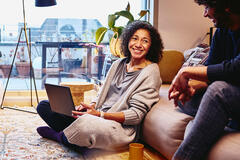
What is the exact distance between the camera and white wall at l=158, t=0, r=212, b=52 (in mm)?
3754

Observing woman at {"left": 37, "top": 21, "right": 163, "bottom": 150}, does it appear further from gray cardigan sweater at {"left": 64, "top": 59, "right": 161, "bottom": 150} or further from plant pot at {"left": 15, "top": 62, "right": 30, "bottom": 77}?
plant pot at {"left": 15, "top": 62, "right": 30, "bottom": 77}

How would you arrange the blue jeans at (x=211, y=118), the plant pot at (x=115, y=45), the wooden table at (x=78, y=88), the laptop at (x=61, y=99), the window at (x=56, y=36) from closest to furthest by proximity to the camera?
the blue jeans at (x=211, y=118), the laptop at (x=61, y=99), the wooden table at (x=78, y=88), the plant pot at (x=115, y=45), the window at (x=56, y=36)

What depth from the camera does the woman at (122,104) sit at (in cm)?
183

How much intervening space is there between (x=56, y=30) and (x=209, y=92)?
285 centimetres

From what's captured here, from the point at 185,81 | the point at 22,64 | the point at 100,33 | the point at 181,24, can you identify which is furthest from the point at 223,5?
the point at 22,64

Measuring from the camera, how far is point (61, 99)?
78.2 inches

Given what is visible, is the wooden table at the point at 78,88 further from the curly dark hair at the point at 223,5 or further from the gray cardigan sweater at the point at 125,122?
the curly dark hair at the point at 223,5

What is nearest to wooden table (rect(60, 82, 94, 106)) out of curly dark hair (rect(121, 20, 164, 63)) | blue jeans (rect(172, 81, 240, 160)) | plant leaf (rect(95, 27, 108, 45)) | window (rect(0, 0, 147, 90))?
plant leaf (rect(95, 27, 108, 45))

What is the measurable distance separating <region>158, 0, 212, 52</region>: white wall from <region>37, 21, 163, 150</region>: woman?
158 cm

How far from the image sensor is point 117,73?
2242 mm

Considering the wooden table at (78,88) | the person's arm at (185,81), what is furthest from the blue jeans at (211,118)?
the wooden table at (78,88)

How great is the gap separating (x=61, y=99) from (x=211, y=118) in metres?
1.07

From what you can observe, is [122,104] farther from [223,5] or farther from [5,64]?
[5,64]

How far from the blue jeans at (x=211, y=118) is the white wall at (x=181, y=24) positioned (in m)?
2.63
